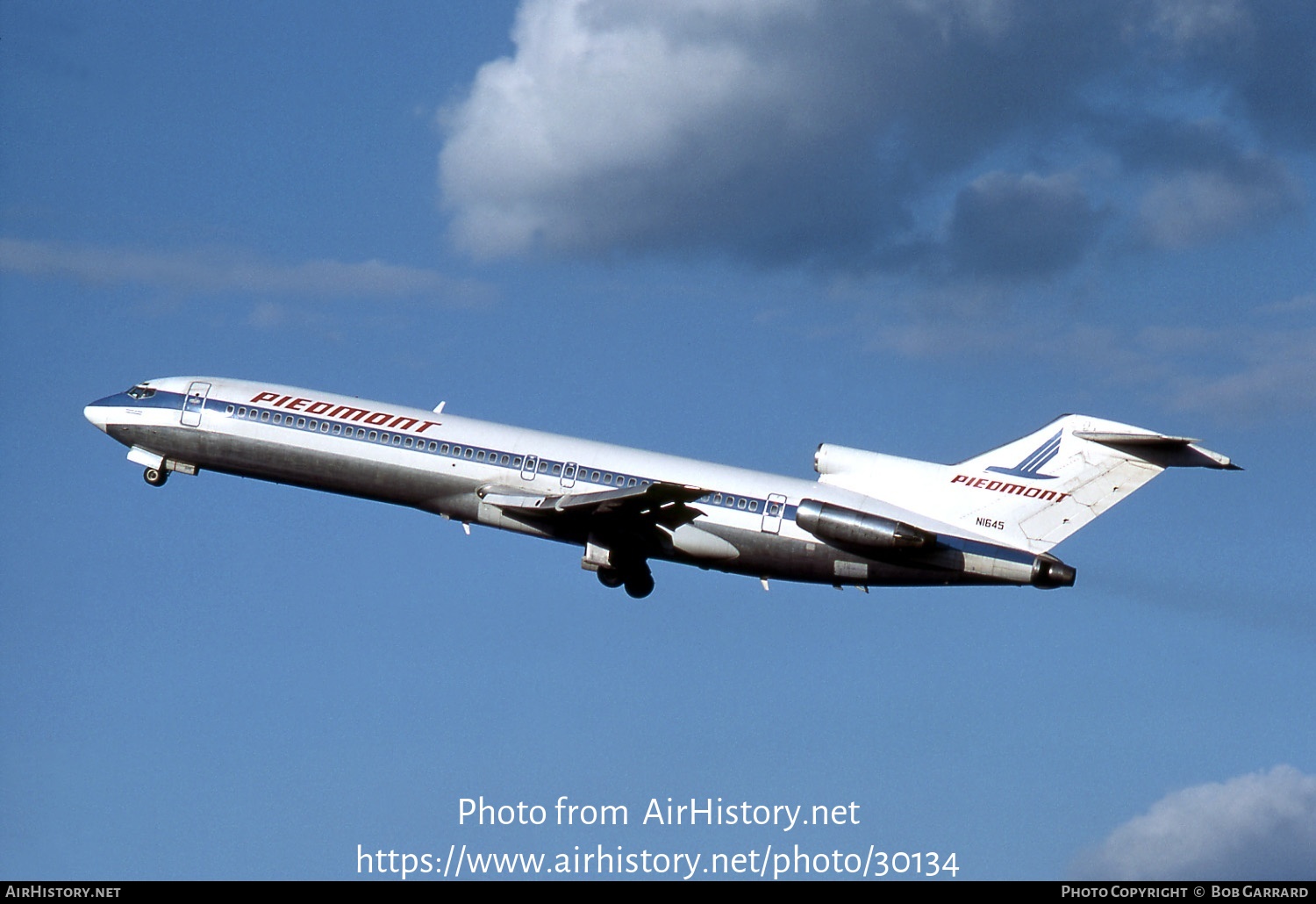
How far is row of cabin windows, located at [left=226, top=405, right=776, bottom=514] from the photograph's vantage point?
49.0 metres

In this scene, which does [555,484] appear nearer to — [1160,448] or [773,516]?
[773,516]

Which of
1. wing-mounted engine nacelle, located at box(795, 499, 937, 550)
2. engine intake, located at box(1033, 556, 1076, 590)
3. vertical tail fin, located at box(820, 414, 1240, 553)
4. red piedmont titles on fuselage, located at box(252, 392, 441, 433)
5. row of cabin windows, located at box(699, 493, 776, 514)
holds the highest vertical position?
red piedmont titles on fuselage, located at box(252, 392, 441, 433)

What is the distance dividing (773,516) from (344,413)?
44.4 feet

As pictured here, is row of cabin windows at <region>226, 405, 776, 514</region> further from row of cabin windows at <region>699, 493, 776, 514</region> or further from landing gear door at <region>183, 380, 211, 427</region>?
landing gear door at <region>183, 380, 211, 427</region>

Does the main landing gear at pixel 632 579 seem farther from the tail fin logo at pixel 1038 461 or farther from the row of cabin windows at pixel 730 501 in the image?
the tail fin logo at pixel 1038 461

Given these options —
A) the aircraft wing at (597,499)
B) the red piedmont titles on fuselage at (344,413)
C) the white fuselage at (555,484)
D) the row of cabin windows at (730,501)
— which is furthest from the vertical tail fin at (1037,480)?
the red piedmont titles on fuselage at (344,413)

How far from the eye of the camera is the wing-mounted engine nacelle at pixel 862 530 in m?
47.5

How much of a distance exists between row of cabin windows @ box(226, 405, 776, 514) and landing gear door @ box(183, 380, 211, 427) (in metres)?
1.05

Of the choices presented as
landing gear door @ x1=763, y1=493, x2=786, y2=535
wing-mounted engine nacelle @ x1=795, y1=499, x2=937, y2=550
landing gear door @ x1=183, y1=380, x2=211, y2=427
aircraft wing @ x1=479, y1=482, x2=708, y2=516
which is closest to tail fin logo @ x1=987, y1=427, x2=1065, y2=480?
wing-mounted engine nacelle @ x1=795, y1=499, x2=937, y2=550

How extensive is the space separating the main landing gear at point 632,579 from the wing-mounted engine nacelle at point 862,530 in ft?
19.4
